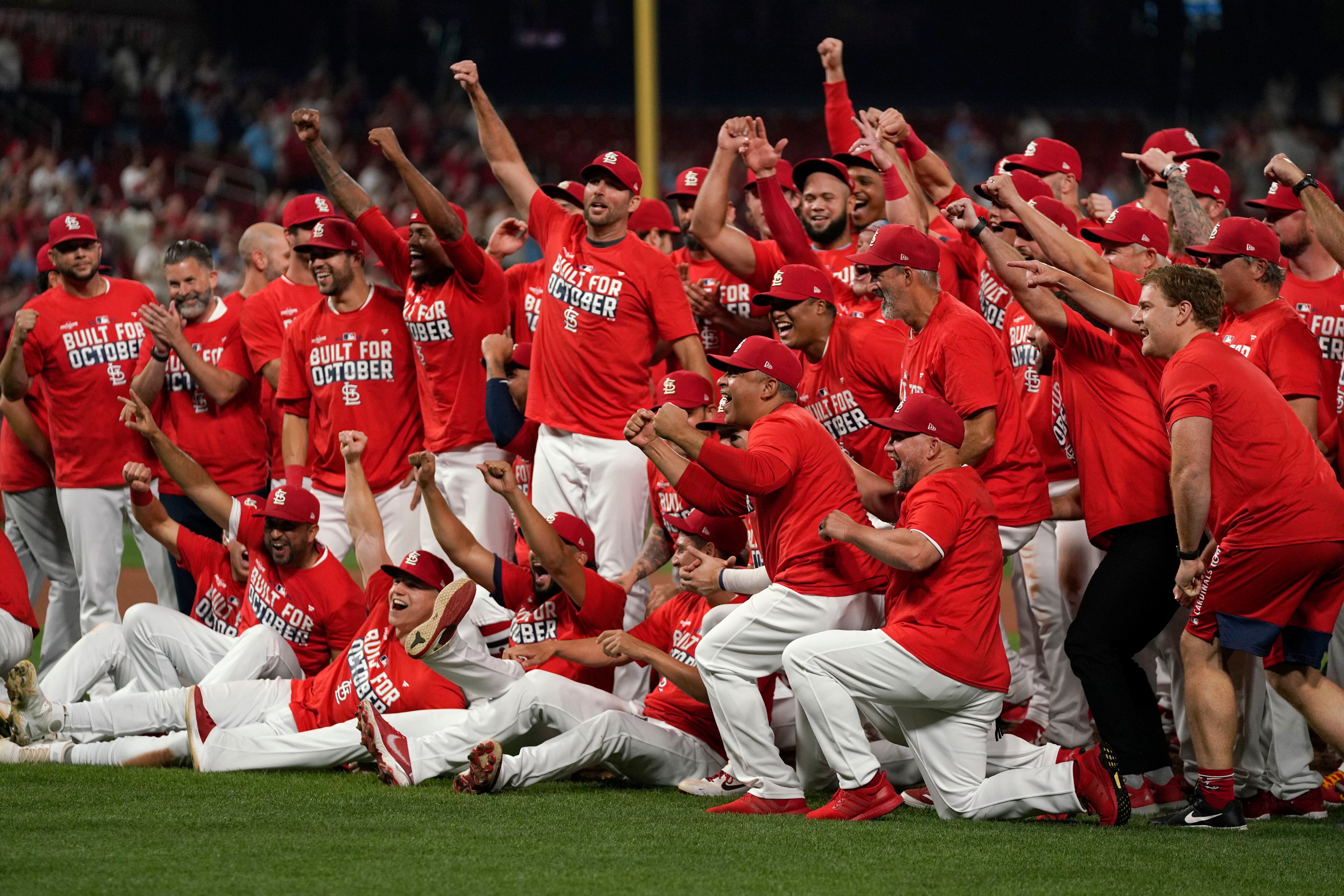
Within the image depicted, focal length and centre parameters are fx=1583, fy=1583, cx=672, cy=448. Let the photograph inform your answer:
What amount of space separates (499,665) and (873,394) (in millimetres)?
1850

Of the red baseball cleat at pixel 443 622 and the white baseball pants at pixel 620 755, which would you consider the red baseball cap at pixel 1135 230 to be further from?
the red baseball cleat at pixel 443 622

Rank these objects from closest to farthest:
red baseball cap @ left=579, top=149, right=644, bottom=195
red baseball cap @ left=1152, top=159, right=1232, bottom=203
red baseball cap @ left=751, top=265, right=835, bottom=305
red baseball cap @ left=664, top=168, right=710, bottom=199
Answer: red baseball cap @ left=751, top=265, right=835, bottom=305
red baseball cap @ left=1152, top=159, right=1232, bottom=203
red baseball cap @ left=579, top=149, right=644, bottom=195
red baseball cap @ left=664, top=168, right=710, bottom=199

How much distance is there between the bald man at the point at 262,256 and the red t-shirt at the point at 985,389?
4.33 meters

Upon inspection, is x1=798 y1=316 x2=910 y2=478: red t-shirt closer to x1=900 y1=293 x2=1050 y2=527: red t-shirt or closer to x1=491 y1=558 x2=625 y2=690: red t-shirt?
Answer: x1=900 y1=293 x2=1050 y2=527: red t-shirt

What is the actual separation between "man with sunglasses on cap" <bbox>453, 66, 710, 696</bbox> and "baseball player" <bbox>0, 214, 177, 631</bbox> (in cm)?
244

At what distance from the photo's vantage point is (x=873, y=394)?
253 inches

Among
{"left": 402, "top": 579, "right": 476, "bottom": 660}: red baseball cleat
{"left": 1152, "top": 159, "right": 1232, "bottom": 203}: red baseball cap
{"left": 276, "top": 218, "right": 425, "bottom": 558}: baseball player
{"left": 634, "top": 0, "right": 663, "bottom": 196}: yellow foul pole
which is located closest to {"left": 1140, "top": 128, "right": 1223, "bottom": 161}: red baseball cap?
{"left": 1152, "top": 159, "right": 1232, "bottom": 203}: red baseball cap

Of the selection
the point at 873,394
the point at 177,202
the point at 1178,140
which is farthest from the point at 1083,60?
the point at 873,394

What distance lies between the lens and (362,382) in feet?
24.8

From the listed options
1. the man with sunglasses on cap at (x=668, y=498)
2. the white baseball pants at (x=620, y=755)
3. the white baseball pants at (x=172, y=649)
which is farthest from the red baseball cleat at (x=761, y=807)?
the white baseball pants at (x=172, y=649)

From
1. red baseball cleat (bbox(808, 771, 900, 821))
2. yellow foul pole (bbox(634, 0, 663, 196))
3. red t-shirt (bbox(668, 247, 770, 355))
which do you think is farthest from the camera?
yellow foul pole (bbox(634, 0, 663, 196))

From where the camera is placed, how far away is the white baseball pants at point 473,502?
7371mm

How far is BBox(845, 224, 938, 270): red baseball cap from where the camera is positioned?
5.89 meters

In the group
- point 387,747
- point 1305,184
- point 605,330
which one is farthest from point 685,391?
point 1305,184
